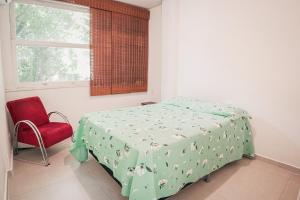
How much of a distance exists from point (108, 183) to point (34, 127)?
47.2 inches

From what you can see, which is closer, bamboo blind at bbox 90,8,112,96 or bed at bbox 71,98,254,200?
bed at bbox 71,98,254,200

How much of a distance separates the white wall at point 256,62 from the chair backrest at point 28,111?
8.26 ft

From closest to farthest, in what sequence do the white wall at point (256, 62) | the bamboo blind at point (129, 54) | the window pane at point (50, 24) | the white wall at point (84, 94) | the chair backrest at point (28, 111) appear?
the white wall at point (256, 62) → the chair backrest at point (28, 111) → the white wall at point (84, 94) → the window pane at point (50, 24) → the bamboo blind at point (129, 54)

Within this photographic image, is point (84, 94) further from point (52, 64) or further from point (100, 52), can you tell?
point (100, 52)

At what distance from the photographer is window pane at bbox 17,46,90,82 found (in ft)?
Result: 10.5

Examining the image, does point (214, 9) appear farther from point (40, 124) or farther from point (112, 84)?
point (40, 124)

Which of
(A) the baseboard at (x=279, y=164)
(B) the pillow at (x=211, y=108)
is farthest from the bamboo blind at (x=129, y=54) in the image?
(A) the baseboard at (x=279, y=164)

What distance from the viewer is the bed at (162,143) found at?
1611 millimetres

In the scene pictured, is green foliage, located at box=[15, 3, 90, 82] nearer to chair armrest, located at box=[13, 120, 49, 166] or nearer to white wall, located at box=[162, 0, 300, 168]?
chair armrest, located at box=[13, 120, 49, 166]

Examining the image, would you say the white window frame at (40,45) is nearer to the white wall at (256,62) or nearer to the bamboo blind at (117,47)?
the bamboo blind at (117,47)

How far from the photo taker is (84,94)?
12.5 feet

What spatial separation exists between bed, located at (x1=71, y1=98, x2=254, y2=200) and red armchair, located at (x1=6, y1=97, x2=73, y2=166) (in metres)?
0.41

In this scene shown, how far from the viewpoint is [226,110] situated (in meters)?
2.65

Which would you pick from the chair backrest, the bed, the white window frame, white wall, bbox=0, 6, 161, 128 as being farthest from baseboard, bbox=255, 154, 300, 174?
the chair backrest
